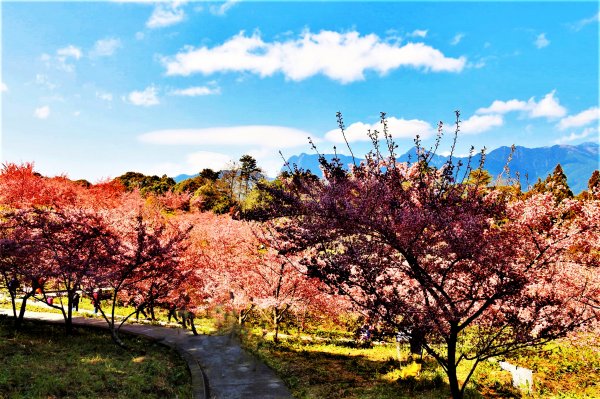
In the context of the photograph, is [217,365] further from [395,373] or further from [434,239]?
[434,239]

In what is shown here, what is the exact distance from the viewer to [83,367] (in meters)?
11.1

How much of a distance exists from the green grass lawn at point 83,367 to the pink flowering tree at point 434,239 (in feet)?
21.4

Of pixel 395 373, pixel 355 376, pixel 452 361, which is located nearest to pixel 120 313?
pixel 355 376

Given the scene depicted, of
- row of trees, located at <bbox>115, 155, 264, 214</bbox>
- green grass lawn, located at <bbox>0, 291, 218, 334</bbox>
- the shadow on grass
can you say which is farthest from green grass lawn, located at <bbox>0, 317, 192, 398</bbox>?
row of trees, located at <bbox>115, 155, 264, 214</bbox>

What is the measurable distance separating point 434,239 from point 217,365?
379 inches

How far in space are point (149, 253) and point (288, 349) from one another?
7.21m

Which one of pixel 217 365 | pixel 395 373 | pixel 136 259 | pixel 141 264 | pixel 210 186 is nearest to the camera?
pixel 217 365

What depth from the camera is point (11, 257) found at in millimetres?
13961

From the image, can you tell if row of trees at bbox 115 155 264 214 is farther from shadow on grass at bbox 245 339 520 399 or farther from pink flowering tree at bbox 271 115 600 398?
pink flowering tree at bbox 271 115 600 398

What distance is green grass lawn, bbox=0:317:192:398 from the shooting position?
933cm

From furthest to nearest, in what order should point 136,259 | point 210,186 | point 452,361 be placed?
point 210,186, point 136,259, point 452,361

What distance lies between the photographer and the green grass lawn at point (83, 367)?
30.6 ft

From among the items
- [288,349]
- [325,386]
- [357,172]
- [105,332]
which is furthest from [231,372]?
[357,172]

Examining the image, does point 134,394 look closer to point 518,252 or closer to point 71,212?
point 71,212
